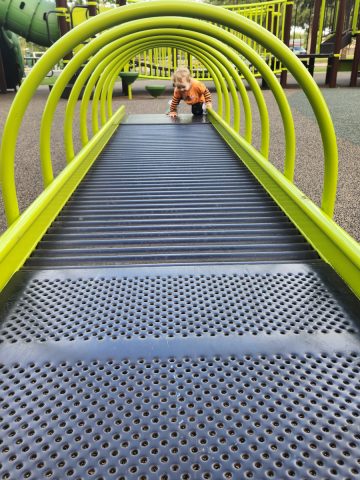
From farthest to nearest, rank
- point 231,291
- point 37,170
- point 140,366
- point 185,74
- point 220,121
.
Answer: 1. point 185,74
2. point 220,121
3. point 37,170
4. point 231,291
5. point 140,366

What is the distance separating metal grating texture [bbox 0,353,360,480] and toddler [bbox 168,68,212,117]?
16.2ft

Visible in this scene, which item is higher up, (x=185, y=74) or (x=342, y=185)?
(x=185, y=74)

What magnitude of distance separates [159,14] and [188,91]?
12.7ft

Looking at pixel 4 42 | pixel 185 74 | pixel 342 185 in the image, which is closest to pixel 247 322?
pixel 342 185

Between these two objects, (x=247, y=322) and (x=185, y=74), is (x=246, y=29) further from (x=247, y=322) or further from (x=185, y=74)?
(x=185, y=74)

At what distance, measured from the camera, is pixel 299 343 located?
1267 mm

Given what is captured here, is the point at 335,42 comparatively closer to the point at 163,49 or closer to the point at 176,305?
the point at 163,49

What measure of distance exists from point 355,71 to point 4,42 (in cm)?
930

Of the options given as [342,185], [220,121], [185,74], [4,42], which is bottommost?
[342,185]

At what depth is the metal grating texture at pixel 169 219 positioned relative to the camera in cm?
187

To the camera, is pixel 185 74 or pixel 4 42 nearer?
pixel 185 74

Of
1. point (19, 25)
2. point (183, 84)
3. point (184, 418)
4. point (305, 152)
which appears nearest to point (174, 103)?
point (183, 84)

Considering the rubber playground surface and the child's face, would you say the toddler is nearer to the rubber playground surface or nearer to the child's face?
the child's face

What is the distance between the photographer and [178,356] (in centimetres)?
121
